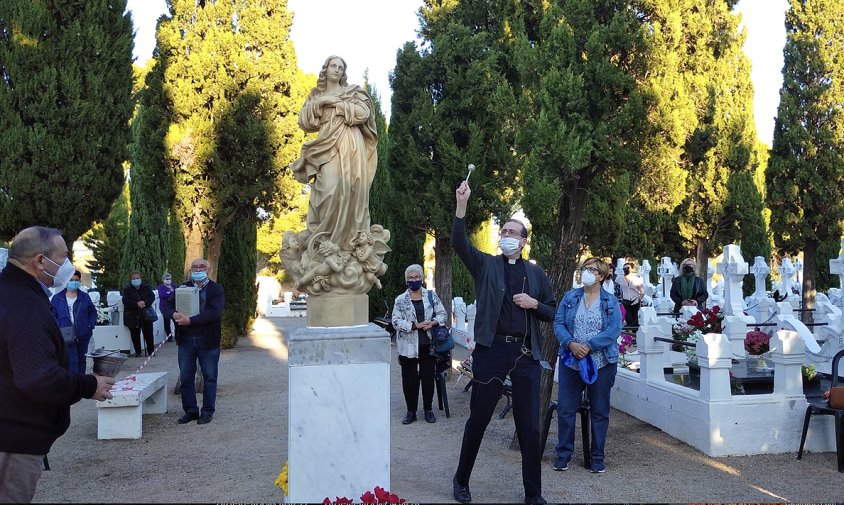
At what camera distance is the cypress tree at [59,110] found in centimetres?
1100

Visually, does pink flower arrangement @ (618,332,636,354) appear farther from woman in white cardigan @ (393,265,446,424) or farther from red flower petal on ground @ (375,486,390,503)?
red flower petal on ground @ (375,486,390,503)

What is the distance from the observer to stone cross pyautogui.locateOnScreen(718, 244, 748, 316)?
12373 millimetres

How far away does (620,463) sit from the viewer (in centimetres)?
687

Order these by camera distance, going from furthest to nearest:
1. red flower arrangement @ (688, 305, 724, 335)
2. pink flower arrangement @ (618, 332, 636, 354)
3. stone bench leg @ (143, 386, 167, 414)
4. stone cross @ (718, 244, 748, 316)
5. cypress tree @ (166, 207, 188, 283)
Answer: cypress tree @ (166, 207, 188, 283)
stone cross @ (718, 244, 748, 316)
pink flower arrangement @ (618, 332, 636, 354)
red flower arrangement @ (688, 305, 724, 335)
stone bench leg @ (143, 386, 167, 414)

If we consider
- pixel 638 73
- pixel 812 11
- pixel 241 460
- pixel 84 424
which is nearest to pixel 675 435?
pixel 638 73

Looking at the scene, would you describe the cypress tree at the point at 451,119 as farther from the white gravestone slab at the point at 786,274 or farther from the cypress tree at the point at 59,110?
the white gravestone slab at the point at 786,274

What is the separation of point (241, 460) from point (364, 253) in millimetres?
2878

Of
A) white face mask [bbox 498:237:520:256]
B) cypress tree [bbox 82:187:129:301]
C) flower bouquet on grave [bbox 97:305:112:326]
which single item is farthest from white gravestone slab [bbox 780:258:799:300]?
cypress tree [bbox 82:187:129:301]

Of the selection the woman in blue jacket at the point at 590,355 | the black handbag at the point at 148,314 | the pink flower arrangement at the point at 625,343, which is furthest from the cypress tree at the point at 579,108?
the black handbag at the point at 148,314

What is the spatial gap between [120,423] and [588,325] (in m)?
5.60

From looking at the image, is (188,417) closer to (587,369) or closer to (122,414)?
(122,414)

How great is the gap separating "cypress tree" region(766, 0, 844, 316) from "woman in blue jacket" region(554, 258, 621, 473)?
18.7 meters

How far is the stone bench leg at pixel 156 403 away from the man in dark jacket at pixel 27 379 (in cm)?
647

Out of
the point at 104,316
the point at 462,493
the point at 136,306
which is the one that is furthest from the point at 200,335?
the point at 104,316
